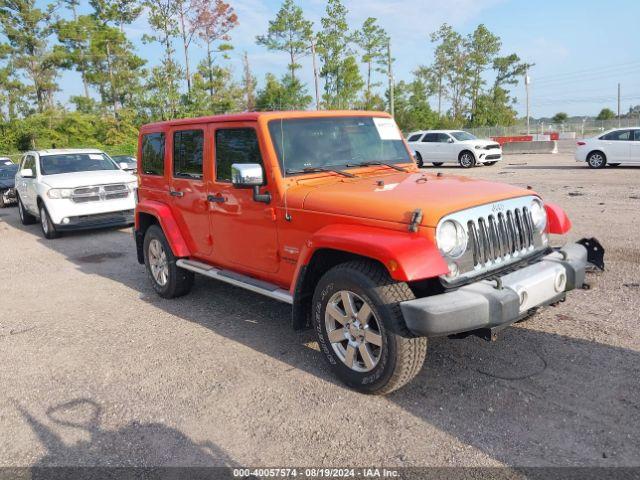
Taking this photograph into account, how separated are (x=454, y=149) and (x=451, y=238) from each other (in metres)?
20.8

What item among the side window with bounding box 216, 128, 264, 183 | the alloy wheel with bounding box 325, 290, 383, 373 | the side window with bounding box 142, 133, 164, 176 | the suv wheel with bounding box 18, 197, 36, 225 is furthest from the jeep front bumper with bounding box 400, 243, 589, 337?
the suv wheel with bounding box 18, 197, 36, 225

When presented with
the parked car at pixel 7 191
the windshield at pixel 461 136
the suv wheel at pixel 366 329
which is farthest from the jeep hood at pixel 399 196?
the windshield at pixel 461 136

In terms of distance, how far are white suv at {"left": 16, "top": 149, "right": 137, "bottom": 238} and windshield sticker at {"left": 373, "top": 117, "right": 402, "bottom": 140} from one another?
23.0ft

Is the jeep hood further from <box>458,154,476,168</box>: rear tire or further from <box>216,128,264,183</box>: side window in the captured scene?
<box>458,154,476,168</box>: rear tire

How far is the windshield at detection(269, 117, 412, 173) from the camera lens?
14.7 feet

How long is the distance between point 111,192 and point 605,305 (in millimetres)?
9268

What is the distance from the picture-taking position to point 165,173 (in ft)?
19.4

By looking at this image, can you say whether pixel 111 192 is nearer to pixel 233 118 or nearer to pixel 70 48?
pixel 233 118

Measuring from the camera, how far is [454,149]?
76.3 feet

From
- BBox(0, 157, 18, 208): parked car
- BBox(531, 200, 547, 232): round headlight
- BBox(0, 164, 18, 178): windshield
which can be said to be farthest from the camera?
BBox(0, 164, 18, 178): windshield

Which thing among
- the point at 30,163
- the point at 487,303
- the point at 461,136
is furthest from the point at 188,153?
the point at 461,136

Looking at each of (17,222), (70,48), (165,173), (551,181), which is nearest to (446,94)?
(70,48)

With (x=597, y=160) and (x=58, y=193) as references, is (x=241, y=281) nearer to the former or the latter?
(x=58, y=193)

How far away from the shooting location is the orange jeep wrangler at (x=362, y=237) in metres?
3.37
